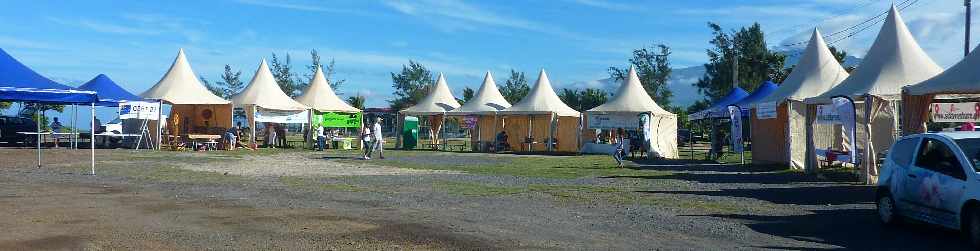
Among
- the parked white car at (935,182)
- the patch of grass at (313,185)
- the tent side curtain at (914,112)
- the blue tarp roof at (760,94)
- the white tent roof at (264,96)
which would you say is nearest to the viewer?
the parked white car at (935,182)

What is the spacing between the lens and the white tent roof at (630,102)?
129 ft

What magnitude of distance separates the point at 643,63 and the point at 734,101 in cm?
5129

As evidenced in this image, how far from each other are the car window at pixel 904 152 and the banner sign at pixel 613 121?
26917mm

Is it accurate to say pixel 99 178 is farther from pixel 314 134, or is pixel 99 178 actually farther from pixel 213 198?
pixel 314 134

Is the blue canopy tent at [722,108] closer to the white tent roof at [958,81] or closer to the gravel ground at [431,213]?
the gravel ground at [431,213]

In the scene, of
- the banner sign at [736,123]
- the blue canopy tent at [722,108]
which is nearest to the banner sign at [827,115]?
the banner sign at [736,123]

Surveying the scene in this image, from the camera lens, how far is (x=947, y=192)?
1016 centimetres

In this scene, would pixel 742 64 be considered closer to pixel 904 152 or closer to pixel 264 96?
pixel 264 96

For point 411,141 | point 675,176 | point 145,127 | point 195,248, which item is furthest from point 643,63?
point 195,248

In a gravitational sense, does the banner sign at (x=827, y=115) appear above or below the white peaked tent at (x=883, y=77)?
below

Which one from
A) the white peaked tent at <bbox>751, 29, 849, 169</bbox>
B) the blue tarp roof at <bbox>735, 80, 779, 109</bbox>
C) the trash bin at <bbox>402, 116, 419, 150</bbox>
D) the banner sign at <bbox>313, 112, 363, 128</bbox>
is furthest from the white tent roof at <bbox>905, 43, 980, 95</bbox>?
the banner sign at <bbox>313, 112, 363, 128</bbox>

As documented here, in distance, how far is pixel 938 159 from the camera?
10805 mm

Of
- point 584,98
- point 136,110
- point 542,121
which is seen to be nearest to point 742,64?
point 584,98

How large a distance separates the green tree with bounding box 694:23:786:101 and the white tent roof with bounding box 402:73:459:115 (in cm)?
3129
